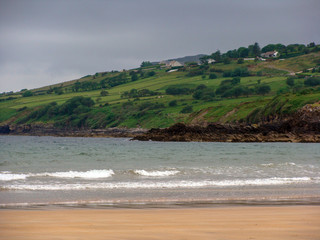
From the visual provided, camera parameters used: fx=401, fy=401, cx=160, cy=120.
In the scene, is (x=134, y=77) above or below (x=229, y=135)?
above

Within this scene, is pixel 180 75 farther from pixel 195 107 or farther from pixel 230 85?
pixel 195 107

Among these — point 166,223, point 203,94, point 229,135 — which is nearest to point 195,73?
point 203,94

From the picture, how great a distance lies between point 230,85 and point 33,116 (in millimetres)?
70755

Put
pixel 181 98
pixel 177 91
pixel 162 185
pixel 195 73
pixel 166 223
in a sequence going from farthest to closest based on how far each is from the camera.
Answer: pixel 195 73, pixel 177 91, pixel 181 98, pixel 162 185, pixel 166 223

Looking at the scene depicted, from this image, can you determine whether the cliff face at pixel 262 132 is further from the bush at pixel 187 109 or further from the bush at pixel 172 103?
the bush at pixel 172 103

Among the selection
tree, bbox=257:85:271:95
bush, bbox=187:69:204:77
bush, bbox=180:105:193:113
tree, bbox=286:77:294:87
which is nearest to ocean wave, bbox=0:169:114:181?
bush, bbox=180:105:193:113

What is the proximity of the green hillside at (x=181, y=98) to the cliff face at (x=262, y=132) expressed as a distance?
17.0ft

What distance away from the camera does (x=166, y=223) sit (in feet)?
35.0

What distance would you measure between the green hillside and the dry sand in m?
70.8

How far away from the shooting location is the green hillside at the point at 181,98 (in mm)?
98188

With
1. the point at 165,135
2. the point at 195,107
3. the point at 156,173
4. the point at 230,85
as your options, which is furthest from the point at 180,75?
the point at 156,173

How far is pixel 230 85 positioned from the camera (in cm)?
14050

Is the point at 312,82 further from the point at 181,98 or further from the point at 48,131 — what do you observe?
the point at 48,131

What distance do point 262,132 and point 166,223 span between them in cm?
6638
